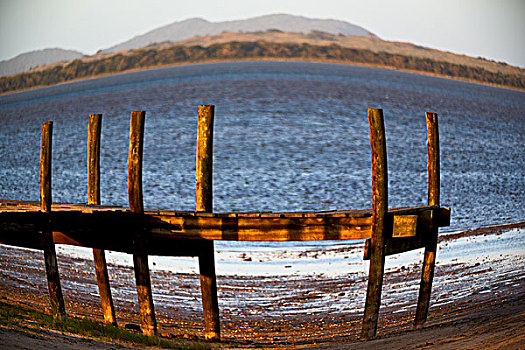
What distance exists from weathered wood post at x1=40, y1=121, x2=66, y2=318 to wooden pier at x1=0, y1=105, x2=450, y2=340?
2 centimetres

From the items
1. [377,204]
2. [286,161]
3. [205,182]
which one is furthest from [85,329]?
[286,161]

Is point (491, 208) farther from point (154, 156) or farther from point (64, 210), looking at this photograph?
point (154, 156)

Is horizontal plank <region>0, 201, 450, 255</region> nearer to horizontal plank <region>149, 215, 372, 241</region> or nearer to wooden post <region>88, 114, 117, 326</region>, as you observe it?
horizontal plank <region>149, 215, 372, 241</region>

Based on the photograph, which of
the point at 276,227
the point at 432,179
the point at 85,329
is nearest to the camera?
the point at 276,227

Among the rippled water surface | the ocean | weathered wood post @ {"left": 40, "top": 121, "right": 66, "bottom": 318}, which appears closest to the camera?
weathered wood post @ {"left": 40, "top": 121, "right": 66, "bottom": 318}

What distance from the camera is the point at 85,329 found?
33.6ft

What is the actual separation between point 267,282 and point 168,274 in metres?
2.77

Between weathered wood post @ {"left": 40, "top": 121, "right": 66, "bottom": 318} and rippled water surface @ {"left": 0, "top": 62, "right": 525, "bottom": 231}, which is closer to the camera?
weathered wood post @ {"left": 40, "top": 121, "right": 66, "bottom": 318}

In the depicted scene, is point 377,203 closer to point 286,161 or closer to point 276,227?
point 276,227

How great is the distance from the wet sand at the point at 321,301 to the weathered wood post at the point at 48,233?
1548 mm

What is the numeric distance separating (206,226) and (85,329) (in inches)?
114

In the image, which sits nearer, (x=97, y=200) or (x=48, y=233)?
(x=48, y=233)

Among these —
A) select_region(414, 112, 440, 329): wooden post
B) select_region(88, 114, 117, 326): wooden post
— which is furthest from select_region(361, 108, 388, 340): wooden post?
select_region(88, 114, 117, 326): wooden post

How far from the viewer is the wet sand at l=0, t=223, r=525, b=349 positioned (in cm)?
1085
